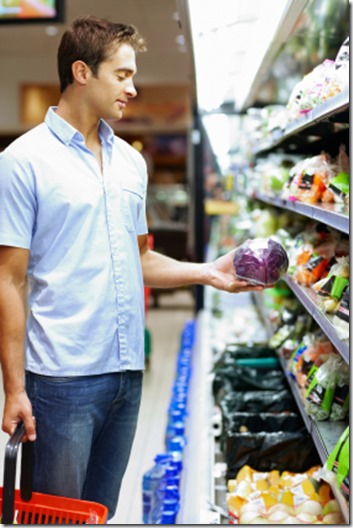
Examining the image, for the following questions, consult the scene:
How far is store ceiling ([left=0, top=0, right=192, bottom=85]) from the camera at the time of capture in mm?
7133

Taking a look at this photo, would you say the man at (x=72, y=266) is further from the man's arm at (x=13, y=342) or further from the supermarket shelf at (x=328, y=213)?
the supermarket shelf at (x=328, y=213)

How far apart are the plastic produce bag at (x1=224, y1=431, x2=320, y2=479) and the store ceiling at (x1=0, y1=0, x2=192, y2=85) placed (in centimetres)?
356

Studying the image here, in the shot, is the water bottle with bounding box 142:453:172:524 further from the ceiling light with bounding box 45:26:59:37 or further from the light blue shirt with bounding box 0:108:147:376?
the ceiling light with bounding box 45:26:59:37

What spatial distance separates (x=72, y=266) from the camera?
6.71ft

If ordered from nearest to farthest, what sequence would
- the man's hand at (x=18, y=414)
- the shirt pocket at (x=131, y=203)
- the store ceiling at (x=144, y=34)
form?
the man's hand at (x=18, y=414) → the shirt pocket at (x=131, y=203) → the store ceiling at (x=144, y=34)

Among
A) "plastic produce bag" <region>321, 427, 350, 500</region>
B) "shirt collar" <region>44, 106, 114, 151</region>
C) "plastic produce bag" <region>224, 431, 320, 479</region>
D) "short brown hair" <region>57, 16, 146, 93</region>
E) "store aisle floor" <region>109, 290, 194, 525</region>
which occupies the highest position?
"short brown hair" <region>57, 16, 146, 93</region>

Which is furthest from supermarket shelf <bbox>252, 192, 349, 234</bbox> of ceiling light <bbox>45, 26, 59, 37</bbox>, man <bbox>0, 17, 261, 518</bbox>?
ceiling light <bbox>45, 26, 59, 37</bbox>

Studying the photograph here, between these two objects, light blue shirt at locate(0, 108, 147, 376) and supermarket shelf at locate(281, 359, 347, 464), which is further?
supermarket shelf at locate(281, 359, 347, 464)

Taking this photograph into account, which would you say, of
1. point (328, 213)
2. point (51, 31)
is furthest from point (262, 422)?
point (51, 31)

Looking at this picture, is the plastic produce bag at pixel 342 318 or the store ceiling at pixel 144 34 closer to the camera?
the plastic produce bag at pixel 342 318

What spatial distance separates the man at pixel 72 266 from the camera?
6.50 feet

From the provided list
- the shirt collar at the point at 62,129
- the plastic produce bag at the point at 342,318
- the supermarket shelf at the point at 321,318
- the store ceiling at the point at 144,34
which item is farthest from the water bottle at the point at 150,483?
the store ceiling at the point at 144,34

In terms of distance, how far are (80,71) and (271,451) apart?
1738mm

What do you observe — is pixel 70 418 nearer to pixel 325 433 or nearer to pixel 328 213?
pixel 325 433
